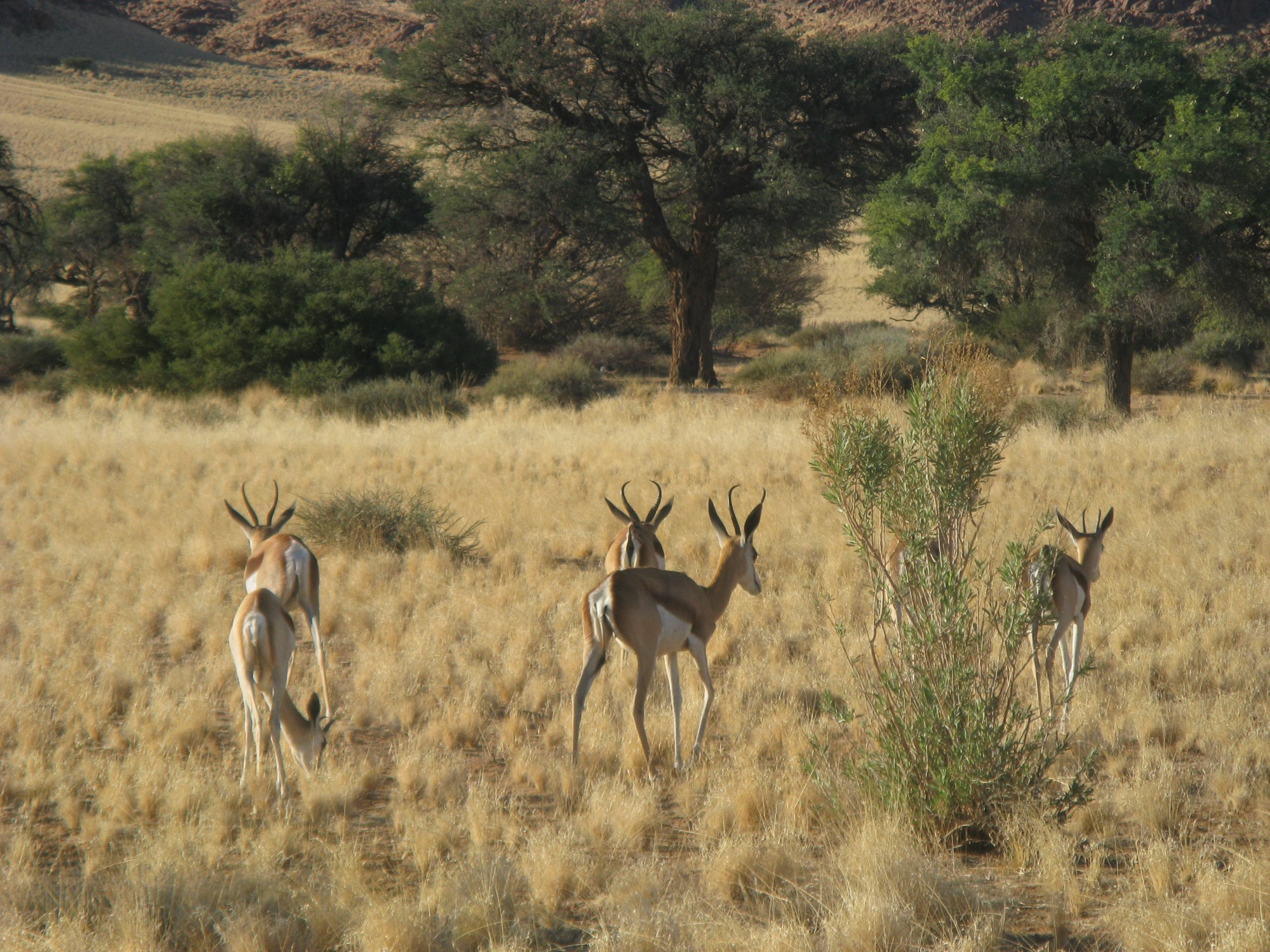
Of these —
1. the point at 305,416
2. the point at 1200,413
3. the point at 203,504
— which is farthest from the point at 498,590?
the point at 1200,413

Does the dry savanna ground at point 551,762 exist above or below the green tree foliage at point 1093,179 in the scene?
below

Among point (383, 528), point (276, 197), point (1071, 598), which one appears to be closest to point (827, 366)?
point (383, 528)

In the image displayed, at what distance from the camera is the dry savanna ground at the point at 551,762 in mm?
4059

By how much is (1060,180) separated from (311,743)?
16.0 meters

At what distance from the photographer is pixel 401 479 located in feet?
46.3

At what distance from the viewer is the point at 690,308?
2530cm

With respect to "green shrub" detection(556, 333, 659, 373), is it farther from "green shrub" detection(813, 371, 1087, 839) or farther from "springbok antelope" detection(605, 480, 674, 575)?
"green shrub" detection(813, 371, 1087, 839)

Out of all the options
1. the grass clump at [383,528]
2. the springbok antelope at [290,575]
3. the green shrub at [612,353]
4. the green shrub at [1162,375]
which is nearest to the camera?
the springbok antelope at [290,575]

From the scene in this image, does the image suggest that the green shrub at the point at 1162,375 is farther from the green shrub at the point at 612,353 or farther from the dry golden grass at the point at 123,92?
the dry golden grass at the point at 123,92

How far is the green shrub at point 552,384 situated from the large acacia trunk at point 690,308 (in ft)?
6.10

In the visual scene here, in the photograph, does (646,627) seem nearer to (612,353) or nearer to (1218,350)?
(612,353)

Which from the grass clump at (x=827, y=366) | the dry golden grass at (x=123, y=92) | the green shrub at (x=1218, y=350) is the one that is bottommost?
the grass clump at (x=827, y=366)

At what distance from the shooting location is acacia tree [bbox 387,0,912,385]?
883 inches

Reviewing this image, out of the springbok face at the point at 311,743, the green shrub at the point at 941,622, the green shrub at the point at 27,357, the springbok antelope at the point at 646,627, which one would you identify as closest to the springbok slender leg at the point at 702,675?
the springbok antelope at the point at 646,627
